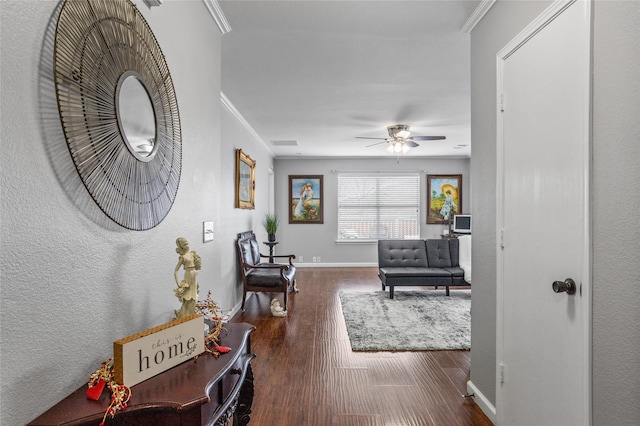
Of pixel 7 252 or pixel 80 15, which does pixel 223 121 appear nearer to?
pixel 80 15

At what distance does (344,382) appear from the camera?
2.50 meters

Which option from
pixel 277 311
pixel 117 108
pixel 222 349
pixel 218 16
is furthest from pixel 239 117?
pixel 222 349

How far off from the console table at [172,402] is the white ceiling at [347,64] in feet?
6.83

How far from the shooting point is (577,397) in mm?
1359

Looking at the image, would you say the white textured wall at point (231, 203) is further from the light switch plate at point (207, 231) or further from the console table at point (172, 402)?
the console table at point (172, 402)

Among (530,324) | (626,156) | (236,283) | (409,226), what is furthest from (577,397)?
(409,226)

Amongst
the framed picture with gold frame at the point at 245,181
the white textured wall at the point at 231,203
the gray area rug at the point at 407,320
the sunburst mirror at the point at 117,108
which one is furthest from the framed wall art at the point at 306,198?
the sunburst mirror at the point at 117,108

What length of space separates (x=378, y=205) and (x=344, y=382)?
558cm

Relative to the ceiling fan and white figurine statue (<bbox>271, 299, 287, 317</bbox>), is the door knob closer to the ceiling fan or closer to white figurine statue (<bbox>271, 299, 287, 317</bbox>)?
white figurine statue (<bbox>271, 299, 287, 317</bbox>)

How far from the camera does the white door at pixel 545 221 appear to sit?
4.43 ft

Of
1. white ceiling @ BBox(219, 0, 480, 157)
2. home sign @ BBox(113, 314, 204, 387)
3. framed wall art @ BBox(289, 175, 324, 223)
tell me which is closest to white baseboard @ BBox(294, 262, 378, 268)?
framed wall art @ BBox(289, 175, 324, 223)

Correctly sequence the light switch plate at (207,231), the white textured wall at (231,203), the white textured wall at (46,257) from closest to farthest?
1. the white textured wall at (46,257)
2. the light switch plate at (207,231)
3. the white textured wall at (231,203)

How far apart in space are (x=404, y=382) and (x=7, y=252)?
2491mm

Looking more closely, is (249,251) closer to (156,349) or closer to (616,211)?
(156,349)
